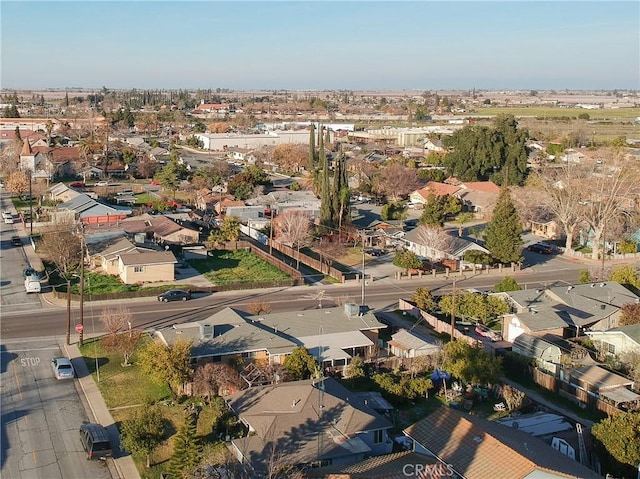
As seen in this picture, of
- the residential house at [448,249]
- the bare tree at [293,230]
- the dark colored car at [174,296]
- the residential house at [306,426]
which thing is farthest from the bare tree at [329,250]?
the residential house at [306,426]

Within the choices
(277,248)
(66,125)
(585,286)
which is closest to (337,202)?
(277,248)

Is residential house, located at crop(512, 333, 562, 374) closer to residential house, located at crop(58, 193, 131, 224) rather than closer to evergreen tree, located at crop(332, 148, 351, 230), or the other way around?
evergreen tree, located at crop(332, 148, 351, 230)

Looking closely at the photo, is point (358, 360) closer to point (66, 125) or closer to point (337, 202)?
point (337, 202)

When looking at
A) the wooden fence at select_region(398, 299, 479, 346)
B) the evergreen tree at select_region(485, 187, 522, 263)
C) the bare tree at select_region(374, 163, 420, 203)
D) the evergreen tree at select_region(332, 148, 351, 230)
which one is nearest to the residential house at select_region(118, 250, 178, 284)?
the wooden fence at select_region(398, 299, 479, 346)

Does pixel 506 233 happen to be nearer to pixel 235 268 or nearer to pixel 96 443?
pixel 235 268

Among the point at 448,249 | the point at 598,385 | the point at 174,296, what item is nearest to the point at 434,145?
the point at 448,249

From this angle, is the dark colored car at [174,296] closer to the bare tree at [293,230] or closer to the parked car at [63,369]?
the parked car at [63,369]
